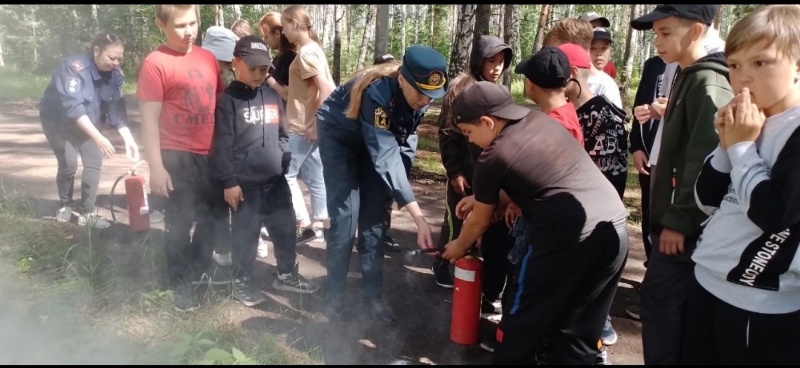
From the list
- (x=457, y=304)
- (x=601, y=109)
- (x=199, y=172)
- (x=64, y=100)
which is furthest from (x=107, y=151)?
(x=601, y=109)

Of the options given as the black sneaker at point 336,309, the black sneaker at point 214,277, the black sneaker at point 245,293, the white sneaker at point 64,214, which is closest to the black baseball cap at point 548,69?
the black sneaker at point 336,309

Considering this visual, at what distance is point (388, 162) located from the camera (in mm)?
3025

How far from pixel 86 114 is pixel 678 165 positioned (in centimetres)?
448

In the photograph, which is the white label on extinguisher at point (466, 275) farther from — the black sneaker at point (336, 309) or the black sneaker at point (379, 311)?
the black sneaker at point (336, 309)

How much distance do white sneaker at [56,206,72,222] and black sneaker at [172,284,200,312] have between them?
7.13 feet

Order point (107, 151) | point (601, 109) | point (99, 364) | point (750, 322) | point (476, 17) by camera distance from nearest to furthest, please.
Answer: point (750, 322), point (99, 364), point (601, 109), point (107, 151), point (476, 17)

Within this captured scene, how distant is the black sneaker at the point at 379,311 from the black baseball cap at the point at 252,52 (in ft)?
5.29

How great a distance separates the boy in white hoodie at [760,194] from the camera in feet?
5.46

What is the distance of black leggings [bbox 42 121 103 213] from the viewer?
4660 mm

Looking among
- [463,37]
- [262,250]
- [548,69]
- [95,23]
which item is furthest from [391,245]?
[463,37]

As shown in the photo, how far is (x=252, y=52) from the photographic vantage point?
315cm

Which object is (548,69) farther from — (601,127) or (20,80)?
(20,80)

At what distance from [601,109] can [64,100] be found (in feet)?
13.8

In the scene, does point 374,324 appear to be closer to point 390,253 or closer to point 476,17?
point 390,253
